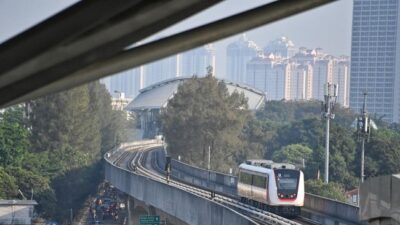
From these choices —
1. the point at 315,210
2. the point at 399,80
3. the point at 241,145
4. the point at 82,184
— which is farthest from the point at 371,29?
the point at 315,210

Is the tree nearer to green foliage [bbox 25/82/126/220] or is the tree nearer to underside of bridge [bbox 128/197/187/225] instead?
green foliage [bbox 25/82/126/220]

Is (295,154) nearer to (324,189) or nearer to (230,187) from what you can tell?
(230,187)

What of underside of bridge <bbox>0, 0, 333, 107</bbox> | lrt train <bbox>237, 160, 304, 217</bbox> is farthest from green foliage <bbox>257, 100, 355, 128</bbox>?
underside of bridge <bbox>0, 0, 333, 107</bbox>

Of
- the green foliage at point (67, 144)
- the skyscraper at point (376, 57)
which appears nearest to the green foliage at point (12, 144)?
the green foliage at point (67, 144)

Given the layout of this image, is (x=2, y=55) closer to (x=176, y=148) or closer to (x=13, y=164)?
(x=13, y=164)

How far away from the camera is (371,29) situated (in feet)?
538

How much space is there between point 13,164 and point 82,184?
821cm

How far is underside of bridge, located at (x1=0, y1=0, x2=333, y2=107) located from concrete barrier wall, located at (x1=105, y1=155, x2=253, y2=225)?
61.3 feet

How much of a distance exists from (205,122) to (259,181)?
33.5 meters

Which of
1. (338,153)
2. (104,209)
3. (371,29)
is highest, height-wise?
(371,29)

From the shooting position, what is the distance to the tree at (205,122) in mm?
65625

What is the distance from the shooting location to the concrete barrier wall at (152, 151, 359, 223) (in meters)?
28.9

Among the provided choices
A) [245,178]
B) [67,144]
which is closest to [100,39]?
[245,178]

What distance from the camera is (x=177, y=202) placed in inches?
1310
